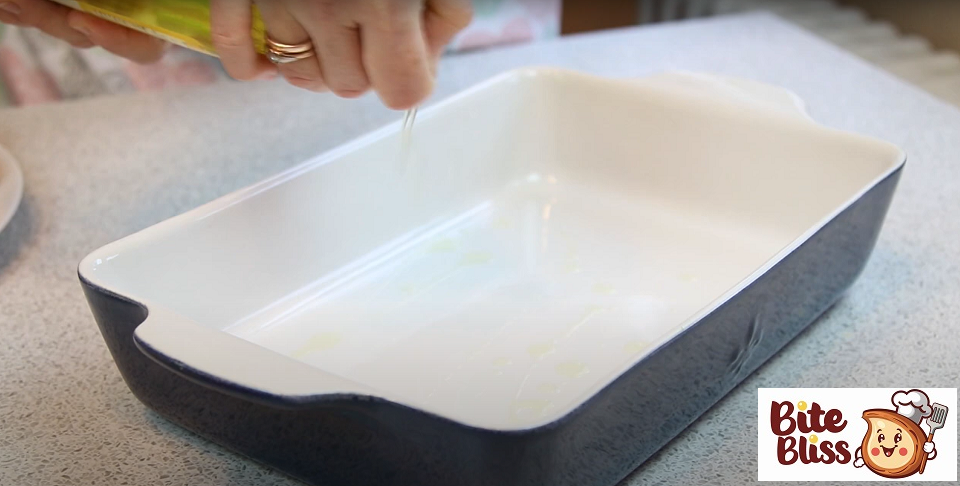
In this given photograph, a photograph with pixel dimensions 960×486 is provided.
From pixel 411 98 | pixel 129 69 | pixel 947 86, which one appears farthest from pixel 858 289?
pixel 129 69

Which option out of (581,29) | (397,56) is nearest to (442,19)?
(397,56)

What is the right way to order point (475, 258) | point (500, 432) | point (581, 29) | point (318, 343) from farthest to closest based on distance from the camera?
point (581, 29), point (475, 258), point (318, 343), point (500, 432)

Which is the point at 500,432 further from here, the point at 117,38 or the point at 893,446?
the point at 117,38

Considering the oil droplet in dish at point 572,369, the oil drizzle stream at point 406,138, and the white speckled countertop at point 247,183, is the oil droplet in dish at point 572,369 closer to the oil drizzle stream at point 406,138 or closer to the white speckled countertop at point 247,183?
the white speckled countertop at point 247,183

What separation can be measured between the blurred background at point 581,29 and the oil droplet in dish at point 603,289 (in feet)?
1.84

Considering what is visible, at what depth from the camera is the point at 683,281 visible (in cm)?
67

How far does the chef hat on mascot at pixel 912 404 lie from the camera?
0.53m

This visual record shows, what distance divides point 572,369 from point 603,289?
10cm

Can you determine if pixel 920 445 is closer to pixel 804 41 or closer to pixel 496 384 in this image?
pixel 496 384

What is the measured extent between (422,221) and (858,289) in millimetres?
317

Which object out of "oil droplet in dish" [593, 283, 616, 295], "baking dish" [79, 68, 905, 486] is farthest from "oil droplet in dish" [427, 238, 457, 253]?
"oil droplet in dish" [593, 283, 616, 295]

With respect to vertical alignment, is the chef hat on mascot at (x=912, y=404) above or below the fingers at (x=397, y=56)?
below

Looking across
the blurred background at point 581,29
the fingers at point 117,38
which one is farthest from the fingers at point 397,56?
the blurred background at point 581,29

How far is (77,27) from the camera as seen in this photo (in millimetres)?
639
